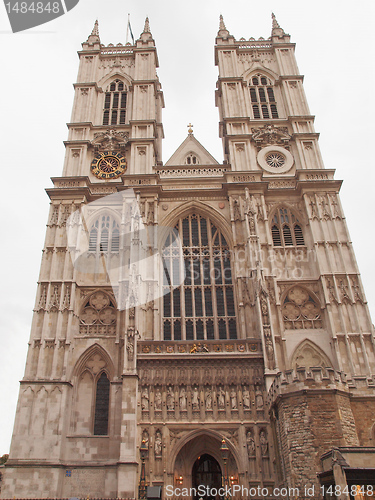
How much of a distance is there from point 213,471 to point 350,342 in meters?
8.38

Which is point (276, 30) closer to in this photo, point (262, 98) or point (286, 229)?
point (262, 98)

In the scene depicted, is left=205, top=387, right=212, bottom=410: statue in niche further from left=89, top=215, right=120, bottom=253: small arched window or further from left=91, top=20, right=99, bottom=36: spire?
left=91, top=20, right=99, bottom=36: spire

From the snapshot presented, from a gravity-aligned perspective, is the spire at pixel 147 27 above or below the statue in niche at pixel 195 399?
above

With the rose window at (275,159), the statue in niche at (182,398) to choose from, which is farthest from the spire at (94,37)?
the statue in niche at (182,398)

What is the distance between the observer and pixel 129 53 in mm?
34031

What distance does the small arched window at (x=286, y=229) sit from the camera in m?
25.7

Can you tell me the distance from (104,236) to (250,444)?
13141mm

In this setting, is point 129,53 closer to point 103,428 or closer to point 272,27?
point 272,27

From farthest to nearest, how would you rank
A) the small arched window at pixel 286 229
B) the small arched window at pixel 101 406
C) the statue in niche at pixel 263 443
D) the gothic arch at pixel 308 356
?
the small arched window at pixel 286 229 < the gothic arch at pixel 308 356 < the small arched window at pixel 101 406 < the statue in niche at pixel 263 443

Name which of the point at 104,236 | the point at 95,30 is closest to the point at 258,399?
the point at 104,236

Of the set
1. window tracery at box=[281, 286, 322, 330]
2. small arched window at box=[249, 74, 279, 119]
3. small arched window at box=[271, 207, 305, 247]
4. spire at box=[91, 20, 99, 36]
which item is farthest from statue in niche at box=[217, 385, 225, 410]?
spire at box=[91, 20, 99, 36]

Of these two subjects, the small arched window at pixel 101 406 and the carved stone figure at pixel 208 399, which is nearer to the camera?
the carved stone figure at pixel 208 399

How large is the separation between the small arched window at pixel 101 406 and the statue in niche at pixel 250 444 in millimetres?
6184

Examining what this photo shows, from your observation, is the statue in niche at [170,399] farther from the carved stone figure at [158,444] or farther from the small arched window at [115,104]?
the small arched window at [115,104]
